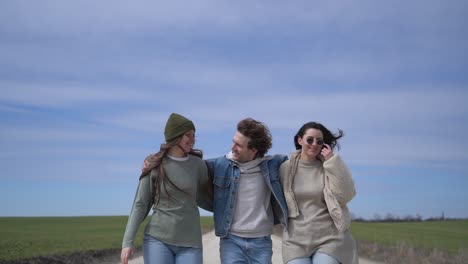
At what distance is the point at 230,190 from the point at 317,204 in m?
0.87

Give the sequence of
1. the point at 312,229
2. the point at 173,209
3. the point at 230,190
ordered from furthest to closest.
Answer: the point at 230,190
the point at 312,229
the point at 173,209

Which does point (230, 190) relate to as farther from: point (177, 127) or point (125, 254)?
point (125, 254)

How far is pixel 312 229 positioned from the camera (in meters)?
5.12

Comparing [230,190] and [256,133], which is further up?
[256,133]

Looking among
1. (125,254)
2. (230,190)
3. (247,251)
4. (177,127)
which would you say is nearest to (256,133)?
(230,190)

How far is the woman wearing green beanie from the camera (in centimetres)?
494

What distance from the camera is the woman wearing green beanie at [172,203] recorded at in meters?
4.94

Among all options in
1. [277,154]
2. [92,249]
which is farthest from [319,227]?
[92,249]

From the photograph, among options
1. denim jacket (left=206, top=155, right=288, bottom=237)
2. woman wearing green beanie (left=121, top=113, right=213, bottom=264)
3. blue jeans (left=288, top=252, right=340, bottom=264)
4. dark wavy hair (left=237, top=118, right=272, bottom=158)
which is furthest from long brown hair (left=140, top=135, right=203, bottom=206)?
blue jeans (left=288, top=252, right=340, bottom=264)

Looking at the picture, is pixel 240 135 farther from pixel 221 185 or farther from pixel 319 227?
pixel 319 227

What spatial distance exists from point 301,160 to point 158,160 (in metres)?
1.44

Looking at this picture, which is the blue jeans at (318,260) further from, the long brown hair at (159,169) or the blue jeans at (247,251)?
the long brown hair at (159,169)

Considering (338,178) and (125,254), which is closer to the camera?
(125,254)

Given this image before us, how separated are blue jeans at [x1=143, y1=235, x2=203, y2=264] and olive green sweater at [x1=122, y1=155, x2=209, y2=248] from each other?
5cm
